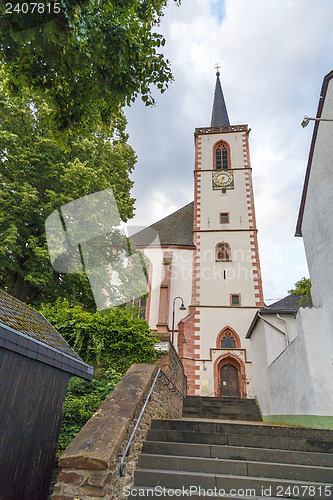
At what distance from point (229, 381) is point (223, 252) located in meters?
7.95

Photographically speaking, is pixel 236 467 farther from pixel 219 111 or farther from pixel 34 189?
pixel 219 111

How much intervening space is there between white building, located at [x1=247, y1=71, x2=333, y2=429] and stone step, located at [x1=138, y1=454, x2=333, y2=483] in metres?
2.56

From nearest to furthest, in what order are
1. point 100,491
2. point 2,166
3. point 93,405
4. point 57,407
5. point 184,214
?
1. point 100,491
2. point 57,407
3. point 93,405
4. point 2,166
5. point 184,214

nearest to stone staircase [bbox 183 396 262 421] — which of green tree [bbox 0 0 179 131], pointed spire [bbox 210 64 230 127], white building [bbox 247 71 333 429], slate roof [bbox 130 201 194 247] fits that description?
white building [bbox 247 71 333 429]

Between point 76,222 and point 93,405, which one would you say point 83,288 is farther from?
point 93,405

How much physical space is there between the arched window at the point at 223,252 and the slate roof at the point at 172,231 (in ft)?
6.11

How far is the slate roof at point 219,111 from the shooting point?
28684 millimetres

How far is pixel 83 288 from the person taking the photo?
1147 centimetres

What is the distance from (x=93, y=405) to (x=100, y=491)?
329cm

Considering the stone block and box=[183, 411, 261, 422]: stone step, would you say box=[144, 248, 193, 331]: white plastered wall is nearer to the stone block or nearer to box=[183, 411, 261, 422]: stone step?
box=[183, 411, 261, 422]: stone step

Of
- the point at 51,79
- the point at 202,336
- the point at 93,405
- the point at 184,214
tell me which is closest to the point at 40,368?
the point at 93,405

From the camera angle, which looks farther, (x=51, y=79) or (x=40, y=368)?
(x=51, y=79)

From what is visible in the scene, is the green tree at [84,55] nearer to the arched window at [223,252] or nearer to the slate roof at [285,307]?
the slate roof at [285,307]

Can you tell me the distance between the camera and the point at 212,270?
20266 millimetres
